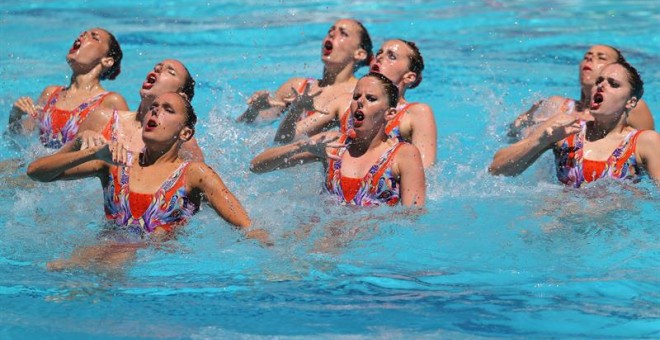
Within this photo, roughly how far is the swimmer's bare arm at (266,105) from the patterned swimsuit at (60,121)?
1012 mm

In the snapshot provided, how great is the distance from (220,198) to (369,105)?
1.04 meters

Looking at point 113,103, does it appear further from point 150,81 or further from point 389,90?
point 389,90

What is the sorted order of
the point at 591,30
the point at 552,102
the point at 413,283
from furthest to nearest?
1. the point at 591,30
2. the point at 552,102
3. the point at 413,283

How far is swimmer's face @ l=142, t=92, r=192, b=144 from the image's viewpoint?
213 inches

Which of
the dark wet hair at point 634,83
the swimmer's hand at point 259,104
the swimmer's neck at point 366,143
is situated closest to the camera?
the swimmer's neck at point 366,143

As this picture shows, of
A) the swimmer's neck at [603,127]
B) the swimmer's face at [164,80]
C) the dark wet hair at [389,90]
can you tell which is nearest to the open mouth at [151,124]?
the swimmer's face at [164,80]

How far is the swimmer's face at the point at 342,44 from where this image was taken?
752cm

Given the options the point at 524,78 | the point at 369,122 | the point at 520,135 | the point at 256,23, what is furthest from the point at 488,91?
the point at 369,122

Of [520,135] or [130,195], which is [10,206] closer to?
[130,195]

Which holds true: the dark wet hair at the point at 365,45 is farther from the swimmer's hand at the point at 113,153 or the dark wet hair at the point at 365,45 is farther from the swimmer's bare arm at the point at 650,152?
the swimmer's hand at the point at 113,153

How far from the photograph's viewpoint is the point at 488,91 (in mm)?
10188

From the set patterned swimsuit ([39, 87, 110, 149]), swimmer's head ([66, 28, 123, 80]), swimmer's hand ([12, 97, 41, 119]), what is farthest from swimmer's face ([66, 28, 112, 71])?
swimmer's hand ([12, 97, 41, 119])

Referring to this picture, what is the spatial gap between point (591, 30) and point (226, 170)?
638 cm

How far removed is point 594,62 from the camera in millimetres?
7031
